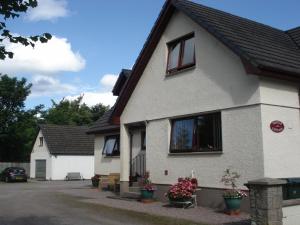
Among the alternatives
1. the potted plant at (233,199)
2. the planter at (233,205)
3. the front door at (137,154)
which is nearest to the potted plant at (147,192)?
the front door at (137,154)

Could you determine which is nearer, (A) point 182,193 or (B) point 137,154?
(A) point 182,193

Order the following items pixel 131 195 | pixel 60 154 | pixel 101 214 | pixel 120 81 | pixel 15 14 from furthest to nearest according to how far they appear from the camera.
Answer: pixel 60 154 → pixel 120 81 → pixel 131 195 → pixel 101 214 → pixel 15 14

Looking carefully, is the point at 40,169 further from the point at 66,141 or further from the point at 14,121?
the point at 14,121

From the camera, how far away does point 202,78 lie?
1524 cm

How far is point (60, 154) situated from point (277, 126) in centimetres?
3187

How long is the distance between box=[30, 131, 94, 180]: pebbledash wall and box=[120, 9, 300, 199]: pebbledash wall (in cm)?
2514

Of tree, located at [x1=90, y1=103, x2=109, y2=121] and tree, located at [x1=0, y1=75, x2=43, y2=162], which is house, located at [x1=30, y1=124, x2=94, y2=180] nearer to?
tree, located at [x1=0, y1=75, x2=43, y2=162]

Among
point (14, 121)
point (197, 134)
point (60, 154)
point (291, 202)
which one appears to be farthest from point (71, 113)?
point (291, 202)

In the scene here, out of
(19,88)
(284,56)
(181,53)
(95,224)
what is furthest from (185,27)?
(19,88)

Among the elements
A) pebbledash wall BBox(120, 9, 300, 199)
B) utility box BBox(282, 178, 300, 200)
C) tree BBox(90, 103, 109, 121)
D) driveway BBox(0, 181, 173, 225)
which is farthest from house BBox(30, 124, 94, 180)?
utility box BBox(282, 178, 300, 200)

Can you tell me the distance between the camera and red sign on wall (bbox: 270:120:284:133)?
13.0 m

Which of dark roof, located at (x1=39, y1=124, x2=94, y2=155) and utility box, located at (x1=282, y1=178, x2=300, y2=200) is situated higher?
dark roof, located at (x1=39, y1=124, x2=94, y2=155)

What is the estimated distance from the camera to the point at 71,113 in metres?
73.4

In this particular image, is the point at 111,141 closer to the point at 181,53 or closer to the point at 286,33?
the point at 181,53
